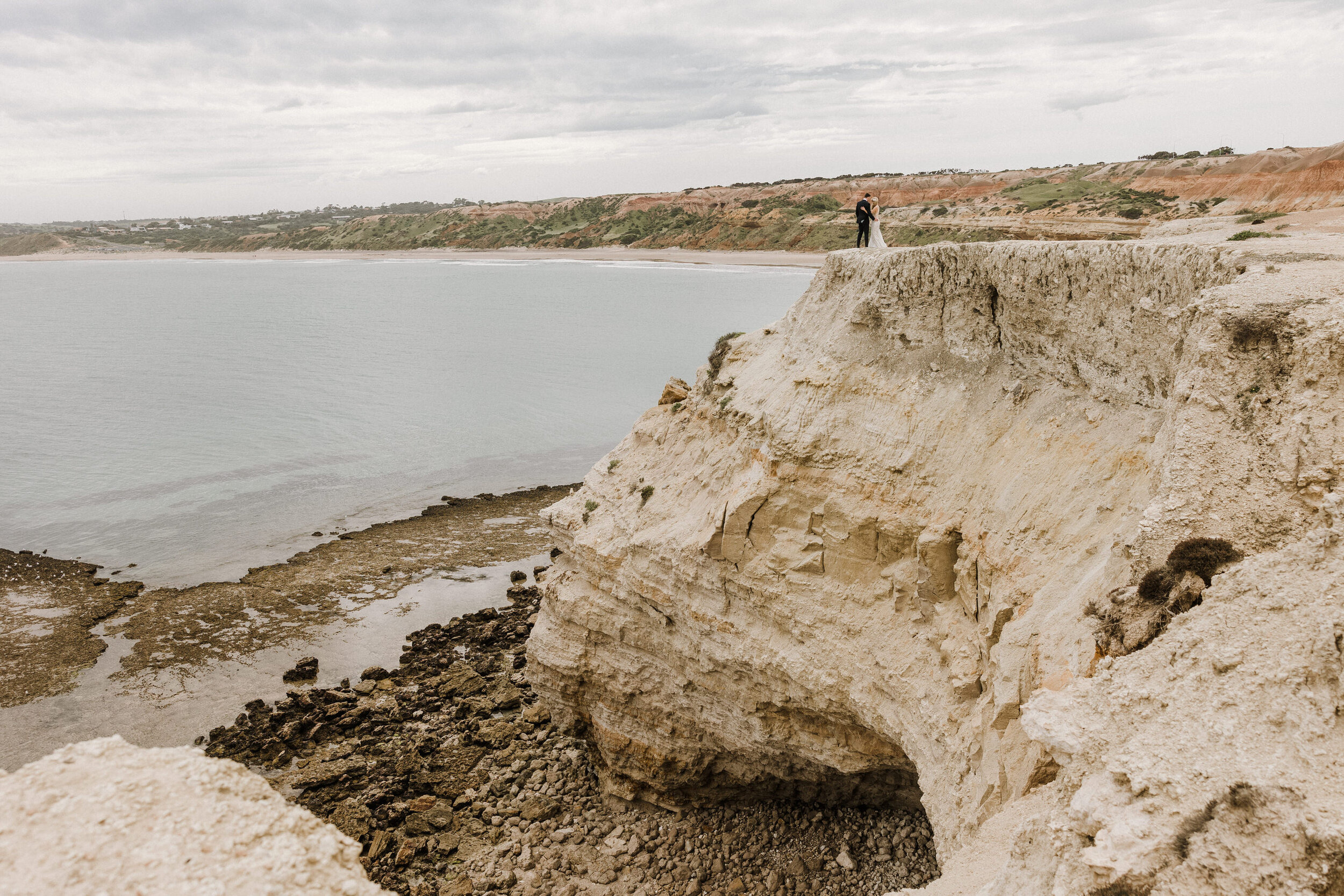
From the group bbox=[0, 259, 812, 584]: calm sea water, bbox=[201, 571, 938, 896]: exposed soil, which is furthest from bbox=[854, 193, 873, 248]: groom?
bbox=[0, 259, 812, 584]: calm sea water

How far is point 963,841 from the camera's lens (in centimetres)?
758

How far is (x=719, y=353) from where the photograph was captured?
14930 millimetres

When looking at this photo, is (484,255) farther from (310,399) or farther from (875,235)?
(875,235)

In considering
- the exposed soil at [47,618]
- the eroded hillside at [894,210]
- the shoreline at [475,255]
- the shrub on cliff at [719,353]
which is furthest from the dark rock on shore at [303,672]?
the shoreline at [475,255]

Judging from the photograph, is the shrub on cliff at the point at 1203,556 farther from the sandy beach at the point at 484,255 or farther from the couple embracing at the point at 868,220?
the sandy beach at the point at 484,255

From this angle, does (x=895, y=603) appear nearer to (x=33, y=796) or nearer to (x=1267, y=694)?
(x=1267, y=694)

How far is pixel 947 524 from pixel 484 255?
132 meters

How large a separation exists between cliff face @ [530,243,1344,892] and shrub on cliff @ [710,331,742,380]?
0.38 meters

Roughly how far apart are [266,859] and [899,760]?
28.4ft

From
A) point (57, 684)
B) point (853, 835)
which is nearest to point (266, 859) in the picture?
point (853, 835)

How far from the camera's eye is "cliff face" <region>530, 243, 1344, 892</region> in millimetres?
5730

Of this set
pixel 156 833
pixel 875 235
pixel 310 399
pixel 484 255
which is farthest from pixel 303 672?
pixel 484 255

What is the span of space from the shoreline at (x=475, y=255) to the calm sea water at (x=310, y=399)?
4.81 metres

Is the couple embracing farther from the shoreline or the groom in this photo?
the shoreline
